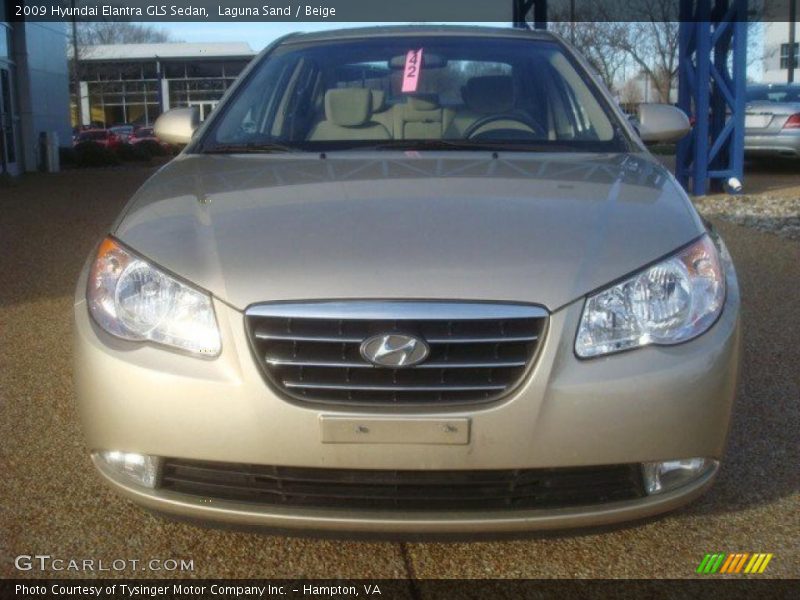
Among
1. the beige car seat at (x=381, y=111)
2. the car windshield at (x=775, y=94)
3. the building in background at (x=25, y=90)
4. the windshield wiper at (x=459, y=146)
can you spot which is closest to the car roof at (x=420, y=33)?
the beige car seat at (x=381, y=111)

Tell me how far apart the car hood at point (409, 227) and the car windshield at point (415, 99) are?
541mm

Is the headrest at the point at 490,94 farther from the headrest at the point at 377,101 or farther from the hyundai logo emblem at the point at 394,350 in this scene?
the hyundai logo emblem at the point at 394,350

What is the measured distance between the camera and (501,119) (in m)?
4.06

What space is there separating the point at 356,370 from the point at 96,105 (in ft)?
201

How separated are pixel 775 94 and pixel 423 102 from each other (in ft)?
49.5


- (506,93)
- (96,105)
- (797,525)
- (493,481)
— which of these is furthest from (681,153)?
(96,105)

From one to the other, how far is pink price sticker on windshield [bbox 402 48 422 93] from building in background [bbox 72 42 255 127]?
50.2 meters

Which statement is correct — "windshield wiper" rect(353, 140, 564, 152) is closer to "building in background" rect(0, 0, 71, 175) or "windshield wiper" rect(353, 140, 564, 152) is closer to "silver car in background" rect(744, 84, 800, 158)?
"silver car in background" rect(744, 84, 800, 158)

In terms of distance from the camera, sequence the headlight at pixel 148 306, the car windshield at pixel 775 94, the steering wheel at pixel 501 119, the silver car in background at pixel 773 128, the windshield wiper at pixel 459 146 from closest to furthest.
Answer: the headlight at pixel 148 306
the windshield wiper at pixel 459 146
the steering wheel at pixel 501 119
the silver car in background at pixel 773 128
the car windshield at pixel 775 94

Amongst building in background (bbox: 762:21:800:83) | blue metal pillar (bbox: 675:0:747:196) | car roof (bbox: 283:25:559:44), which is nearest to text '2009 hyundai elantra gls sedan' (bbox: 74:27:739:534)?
car roof (bbox: 283:25:559:44)

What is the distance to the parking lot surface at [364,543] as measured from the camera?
2887 mm

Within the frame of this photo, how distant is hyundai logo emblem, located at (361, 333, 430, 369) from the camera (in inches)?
96.4

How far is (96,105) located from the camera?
5984 centimetres

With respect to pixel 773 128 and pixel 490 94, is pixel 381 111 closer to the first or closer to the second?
pixel 490 94
